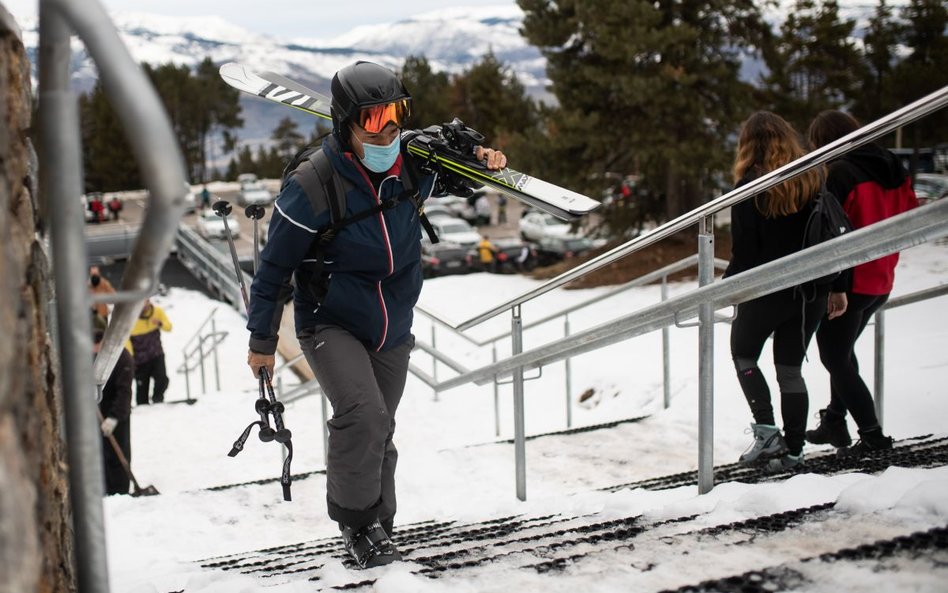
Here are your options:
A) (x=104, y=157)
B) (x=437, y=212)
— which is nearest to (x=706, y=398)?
(x=437, y=212)

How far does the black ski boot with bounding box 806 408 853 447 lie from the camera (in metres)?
4.88

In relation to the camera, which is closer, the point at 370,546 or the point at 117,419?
the point at 370,546

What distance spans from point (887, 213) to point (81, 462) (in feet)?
12.9

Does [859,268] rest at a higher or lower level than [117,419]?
higher

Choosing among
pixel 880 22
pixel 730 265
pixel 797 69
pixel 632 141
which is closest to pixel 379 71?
pixel 730 265

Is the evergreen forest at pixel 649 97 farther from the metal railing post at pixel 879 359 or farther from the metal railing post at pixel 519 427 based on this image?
the metal railing post at pixel 519 427

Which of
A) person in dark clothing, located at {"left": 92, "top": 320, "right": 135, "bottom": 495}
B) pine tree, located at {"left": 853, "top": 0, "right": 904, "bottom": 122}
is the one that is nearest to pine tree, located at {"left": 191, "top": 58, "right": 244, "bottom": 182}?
pine tree, located at {"left": 853, "top": 0, "right": 904, "bottom": 122}

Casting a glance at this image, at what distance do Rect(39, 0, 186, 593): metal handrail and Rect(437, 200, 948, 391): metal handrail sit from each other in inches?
81.9

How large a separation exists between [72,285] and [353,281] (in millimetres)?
2023

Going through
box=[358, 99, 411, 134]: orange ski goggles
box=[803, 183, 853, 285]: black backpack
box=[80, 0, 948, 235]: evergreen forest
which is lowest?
box=[803, 183, 853, 285]: black backpack

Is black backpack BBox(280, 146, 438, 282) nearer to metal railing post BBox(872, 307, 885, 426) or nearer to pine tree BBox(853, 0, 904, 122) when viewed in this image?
metal railing post BBox(872, 307, 885, 426)

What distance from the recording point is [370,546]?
3494 millimetres

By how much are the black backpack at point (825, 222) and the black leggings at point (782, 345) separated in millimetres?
195

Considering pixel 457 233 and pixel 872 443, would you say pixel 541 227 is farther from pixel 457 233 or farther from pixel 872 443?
pixel 872 443
